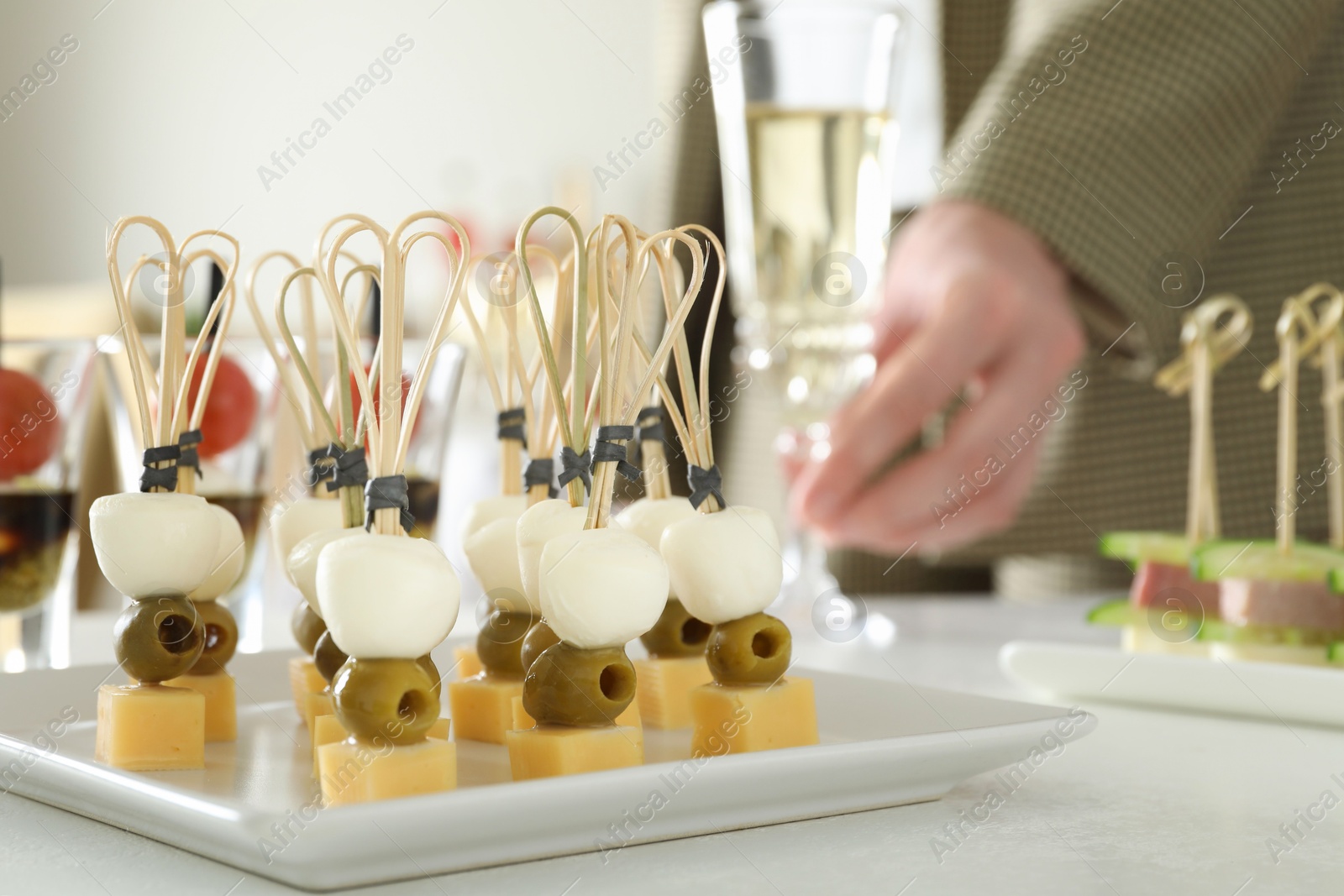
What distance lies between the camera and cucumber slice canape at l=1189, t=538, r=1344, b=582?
0.56m

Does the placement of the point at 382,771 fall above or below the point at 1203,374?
below

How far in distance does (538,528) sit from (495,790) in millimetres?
110

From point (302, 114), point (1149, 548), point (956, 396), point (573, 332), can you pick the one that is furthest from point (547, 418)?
point (302, 114)

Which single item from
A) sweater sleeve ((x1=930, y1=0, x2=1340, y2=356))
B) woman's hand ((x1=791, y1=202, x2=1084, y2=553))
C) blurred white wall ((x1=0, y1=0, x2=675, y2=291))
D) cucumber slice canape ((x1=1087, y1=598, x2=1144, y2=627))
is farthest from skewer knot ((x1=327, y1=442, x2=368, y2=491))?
blurred white wall ((x1=0, y1=0, x2=675, y2=291))

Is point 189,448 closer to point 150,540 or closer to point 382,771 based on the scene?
point 150,540

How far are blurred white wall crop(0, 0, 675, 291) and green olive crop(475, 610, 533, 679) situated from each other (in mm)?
1991

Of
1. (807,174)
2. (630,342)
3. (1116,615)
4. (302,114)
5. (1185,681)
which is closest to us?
(630,342)

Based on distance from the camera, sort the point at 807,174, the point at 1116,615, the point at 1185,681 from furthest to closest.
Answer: the point at 807,174 → the point at 1116,615 → the point at 1185,681

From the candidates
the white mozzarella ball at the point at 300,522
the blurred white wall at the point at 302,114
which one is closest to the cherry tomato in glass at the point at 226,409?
the white mozzarella ball at the point at 300,522

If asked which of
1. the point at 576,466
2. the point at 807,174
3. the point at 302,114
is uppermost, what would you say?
the point at 302,114

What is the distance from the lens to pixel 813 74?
2.49ft

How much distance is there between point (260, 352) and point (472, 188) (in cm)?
260

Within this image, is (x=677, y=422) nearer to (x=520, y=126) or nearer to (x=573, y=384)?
(x=573, y=384)

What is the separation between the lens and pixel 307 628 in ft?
1.52
